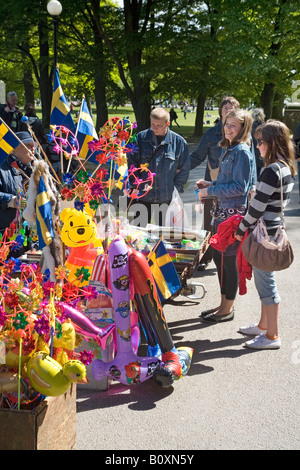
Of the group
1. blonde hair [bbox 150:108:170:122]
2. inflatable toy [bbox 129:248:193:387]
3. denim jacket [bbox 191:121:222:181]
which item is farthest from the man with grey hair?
inflatable toy [bbox 129:248:193:387]

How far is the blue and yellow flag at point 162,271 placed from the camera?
14.4ft

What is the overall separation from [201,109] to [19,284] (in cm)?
2335

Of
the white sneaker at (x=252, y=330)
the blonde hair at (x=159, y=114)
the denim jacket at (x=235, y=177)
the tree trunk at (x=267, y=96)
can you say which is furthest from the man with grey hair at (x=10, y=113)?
the tree trunk at (x=267, y=96)

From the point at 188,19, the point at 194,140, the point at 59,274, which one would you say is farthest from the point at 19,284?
the point at 194,140

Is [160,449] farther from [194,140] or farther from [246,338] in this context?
[194,140]

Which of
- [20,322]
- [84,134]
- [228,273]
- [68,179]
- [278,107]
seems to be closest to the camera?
[20,322]

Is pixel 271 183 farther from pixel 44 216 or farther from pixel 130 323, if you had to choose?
pixel 44 216

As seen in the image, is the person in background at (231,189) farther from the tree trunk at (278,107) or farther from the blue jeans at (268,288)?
the tree trunk at (278,107)

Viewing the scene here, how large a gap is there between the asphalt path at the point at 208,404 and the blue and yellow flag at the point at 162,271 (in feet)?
2.27

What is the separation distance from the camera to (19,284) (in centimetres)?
295

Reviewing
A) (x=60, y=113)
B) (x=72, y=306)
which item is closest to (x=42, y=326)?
(x=72, y=306)

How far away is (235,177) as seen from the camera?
5.07m

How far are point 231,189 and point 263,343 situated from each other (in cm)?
138
